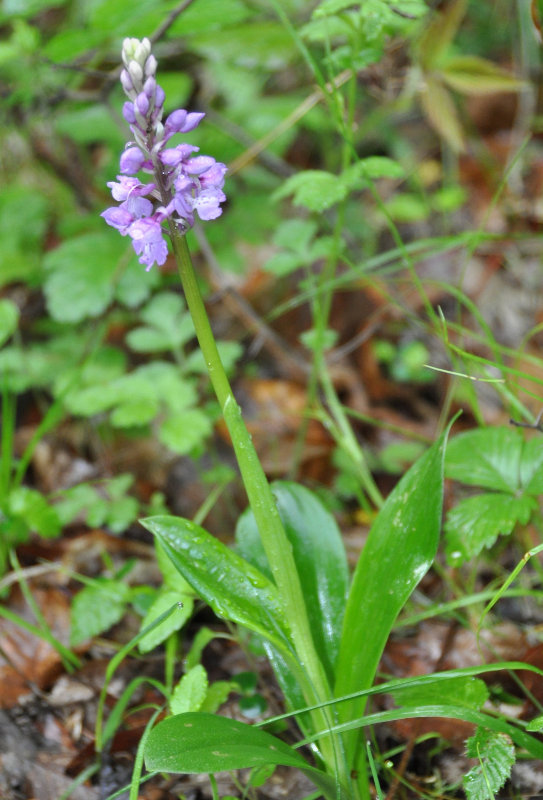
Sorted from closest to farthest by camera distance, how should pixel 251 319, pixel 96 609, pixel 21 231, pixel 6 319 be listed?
pixel 96 609, pixel 6 319, pixel 251 319, pixel 21 231

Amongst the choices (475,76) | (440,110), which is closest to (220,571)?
(440,110)

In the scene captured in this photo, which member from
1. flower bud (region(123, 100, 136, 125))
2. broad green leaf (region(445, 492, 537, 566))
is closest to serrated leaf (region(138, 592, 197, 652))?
broad green leaf (region(445, 492, 537, 566))

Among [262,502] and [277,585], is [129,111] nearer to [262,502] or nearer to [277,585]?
→ [262,502]

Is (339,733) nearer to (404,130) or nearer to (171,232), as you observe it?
(171,232)

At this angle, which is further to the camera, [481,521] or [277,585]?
[481,521]

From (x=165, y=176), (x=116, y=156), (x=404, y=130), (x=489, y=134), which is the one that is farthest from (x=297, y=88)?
(x=165, y=176)

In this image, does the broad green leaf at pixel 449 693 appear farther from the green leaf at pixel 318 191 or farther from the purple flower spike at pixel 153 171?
the green leaf at pixel 318 191
